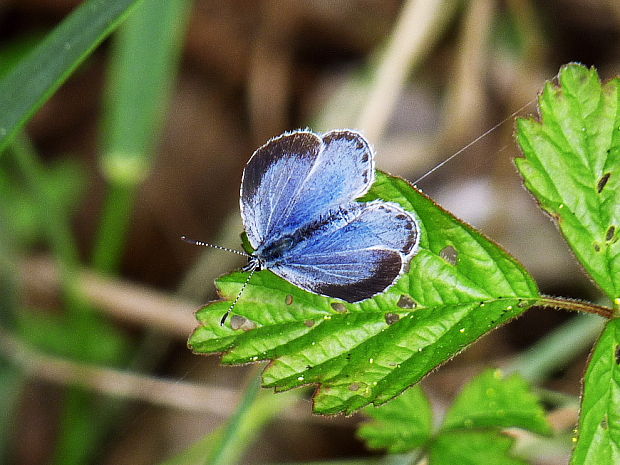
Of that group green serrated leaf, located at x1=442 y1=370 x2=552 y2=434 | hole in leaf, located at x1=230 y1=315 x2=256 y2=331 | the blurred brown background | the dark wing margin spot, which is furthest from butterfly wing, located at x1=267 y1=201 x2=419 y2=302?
the blurred brown background

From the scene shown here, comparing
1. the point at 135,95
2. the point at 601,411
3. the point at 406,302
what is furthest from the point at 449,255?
the point at 135,95

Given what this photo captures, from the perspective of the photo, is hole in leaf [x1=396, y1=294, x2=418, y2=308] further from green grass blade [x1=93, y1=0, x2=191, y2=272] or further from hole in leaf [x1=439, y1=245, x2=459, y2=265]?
green grass blade [x1=93, y1=0, x2=191, y2=272]

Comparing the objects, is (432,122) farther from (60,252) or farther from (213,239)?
(60,252)

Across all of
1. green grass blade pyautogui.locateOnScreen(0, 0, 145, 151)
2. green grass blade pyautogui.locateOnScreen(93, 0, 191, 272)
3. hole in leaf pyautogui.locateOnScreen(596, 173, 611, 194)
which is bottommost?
hole in leaf pyautogui.locateOnScreen(596, 173, 611, 194)

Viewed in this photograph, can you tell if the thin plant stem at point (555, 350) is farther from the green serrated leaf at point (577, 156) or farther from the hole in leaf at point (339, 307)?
the hole in leaf at point (339, 307)

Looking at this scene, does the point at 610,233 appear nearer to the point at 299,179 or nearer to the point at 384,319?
the point at 384,319

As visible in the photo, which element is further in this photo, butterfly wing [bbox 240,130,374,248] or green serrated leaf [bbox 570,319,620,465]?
butterfly wing [bbox 240,130,374,248]

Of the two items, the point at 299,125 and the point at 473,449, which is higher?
the point at 299,125
